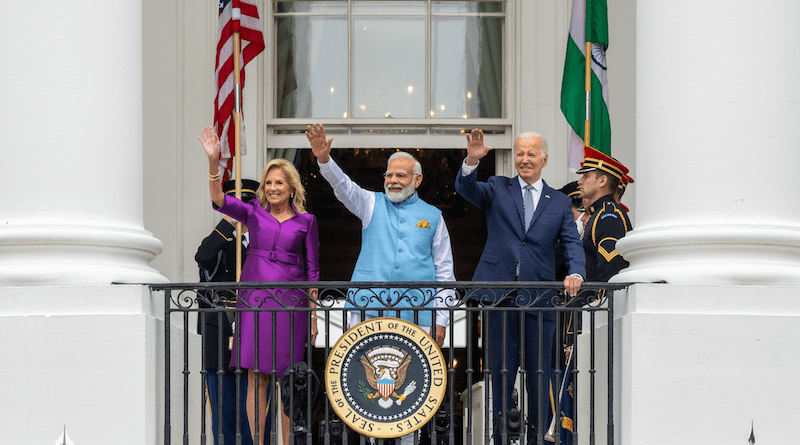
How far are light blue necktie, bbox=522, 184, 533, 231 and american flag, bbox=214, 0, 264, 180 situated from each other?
2714 mm

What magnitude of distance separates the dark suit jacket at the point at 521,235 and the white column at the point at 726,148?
2.35 ft

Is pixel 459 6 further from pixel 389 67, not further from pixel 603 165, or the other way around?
pixel 603 165

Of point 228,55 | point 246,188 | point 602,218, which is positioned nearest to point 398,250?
point 602,218

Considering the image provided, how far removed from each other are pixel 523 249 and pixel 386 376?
121 centimetres

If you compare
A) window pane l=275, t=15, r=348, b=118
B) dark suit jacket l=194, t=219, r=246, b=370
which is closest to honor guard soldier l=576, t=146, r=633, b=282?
dark suit jacket l=194, t=219, r=246, b=370

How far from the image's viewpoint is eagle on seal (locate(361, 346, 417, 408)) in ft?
23.1

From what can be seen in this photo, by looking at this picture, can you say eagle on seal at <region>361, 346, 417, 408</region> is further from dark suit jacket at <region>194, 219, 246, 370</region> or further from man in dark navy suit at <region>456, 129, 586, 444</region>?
dark suit jacket at <region>194, 219, 246, 370</region>

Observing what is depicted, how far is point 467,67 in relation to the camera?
427 inches

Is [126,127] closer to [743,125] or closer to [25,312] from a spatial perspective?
[25,312]

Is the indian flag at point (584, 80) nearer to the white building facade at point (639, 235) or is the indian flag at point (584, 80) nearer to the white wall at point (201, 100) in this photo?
the white wall at point (201, 100)

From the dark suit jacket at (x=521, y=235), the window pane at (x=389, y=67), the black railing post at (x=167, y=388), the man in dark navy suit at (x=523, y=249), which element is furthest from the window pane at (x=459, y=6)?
the black railing post at (x=167, y=388)

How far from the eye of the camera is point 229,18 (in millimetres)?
9469

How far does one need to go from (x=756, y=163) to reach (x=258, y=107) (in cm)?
498

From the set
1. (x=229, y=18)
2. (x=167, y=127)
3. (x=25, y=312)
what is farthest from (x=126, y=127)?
(x=167, y=127)
